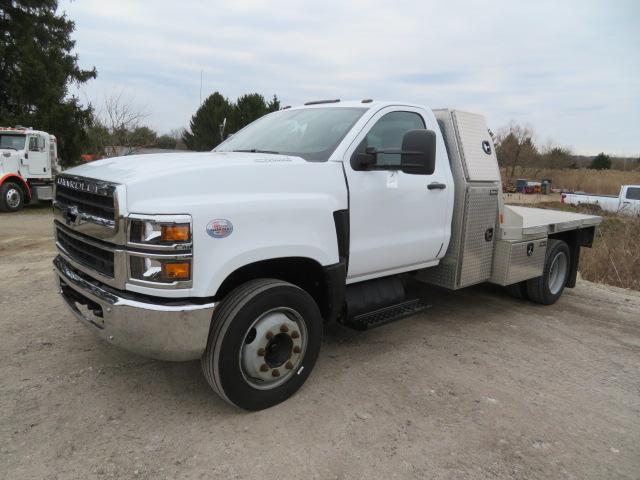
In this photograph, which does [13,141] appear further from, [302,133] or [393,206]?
[393,206]

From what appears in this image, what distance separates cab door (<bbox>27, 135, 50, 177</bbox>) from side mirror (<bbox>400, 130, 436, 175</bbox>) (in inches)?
569

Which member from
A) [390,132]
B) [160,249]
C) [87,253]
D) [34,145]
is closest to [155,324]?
[160,249]

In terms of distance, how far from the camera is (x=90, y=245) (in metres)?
2.88

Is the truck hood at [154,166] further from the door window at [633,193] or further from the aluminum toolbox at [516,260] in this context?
the door window at [633,193]

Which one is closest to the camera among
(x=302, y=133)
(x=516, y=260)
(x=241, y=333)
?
(x=241, y=333)

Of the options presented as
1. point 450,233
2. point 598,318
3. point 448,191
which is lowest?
point 598,318

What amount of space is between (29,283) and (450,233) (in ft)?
16.3

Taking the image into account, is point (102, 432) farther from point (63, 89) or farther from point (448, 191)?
point (63, 89)

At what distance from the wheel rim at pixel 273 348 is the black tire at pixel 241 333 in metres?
0.03

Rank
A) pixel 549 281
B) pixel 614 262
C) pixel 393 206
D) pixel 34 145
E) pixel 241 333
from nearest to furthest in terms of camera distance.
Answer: pixel 241 333 → pixel 393 206 → pixel 549 281 → pixel 614 262 → pixel 34 145

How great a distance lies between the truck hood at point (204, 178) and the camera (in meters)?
2.55

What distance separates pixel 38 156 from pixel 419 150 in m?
14.7

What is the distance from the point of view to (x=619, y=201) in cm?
2023

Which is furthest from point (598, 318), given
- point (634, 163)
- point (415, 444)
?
point (634, 163)
